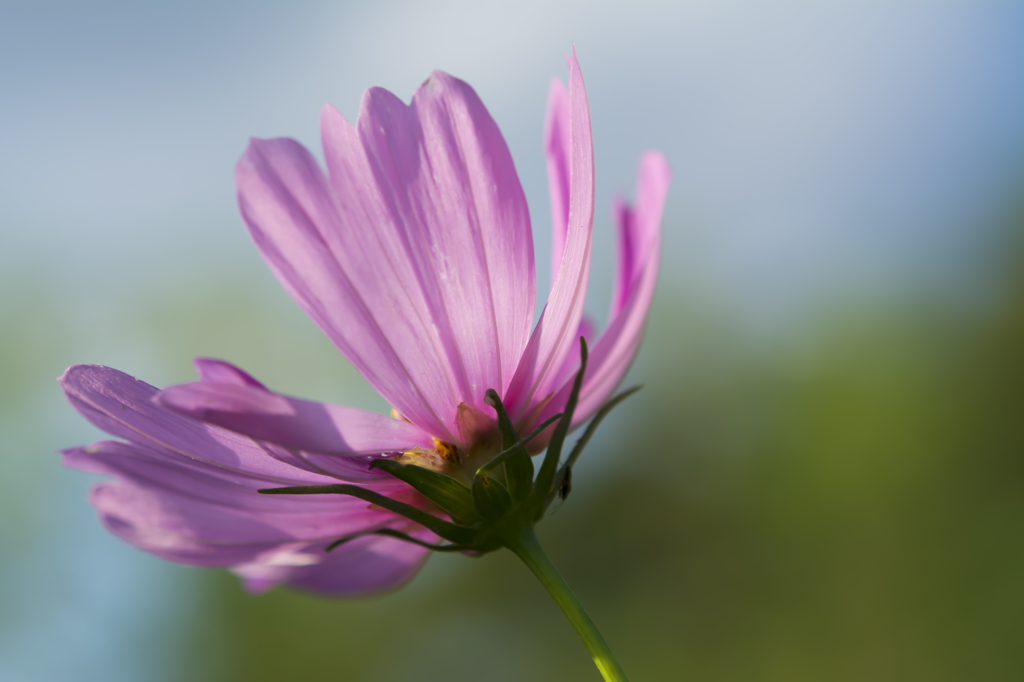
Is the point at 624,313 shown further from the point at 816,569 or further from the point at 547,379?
the point at 816,569

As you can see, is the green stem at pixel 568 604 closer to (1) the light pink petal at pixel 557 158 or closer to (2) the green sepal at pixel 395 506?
(2) the green sepal at pixel 395 506

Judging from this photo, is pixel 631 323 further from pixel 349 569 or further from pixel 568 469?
pixel 349 569

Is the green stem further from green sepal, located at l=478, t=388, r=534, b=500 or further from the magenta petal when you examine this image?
the magenta petal

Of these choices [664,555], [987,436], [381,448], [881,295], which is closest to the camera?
[381,448]

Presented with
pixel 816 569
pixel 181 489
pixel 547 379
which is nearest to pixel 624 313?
pixel 547 379

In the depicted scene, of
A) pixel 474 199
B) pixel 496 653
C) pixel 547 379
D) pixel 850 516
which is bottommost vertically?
pixel 496 653

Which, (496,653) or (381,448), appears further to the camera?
(496,653)

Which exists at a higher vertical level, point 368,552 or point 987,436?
point 368,552
